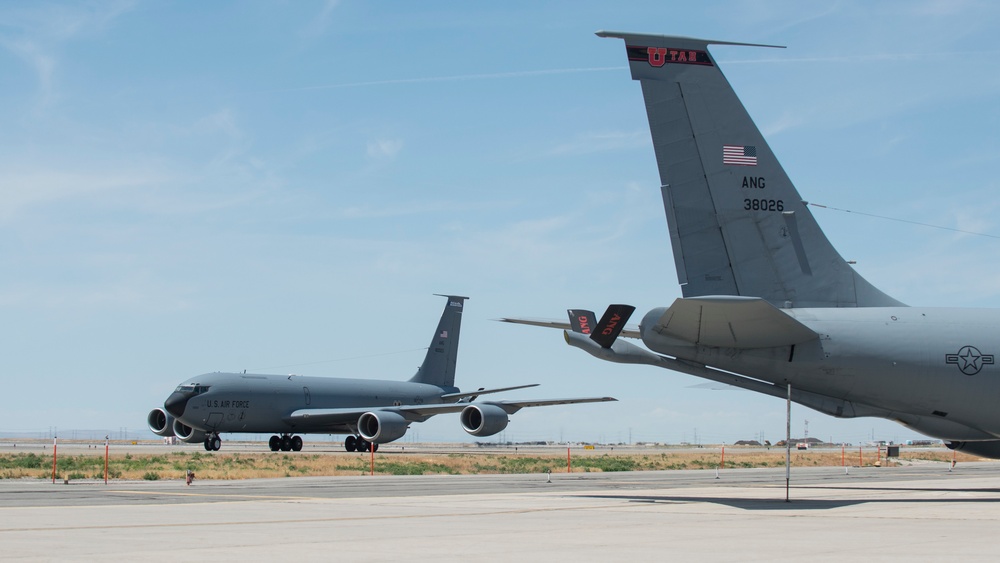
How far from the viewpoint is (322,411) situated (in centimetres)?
5178

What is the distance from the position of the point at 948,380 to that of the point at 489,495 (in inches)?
352

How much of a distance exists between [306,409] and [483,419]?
10350 millimetres

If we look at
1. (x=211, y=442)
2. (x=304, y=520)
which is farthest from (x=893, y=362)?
(x=211, y=442)

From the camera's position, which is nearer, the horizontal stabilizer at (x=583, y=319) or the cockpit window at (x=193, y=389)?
the horizontal stabilizer at (x=583, y=319)

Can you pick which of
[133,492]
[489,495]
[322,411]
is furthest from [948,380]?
[322,411]

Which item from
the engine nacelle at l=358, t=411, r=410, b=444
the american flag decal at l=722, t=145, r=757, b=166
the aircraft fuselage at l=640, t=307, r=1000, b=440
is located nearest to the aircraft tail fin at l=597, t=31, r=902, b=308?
the american flag decal at l=722, t=145, r=757, b=166

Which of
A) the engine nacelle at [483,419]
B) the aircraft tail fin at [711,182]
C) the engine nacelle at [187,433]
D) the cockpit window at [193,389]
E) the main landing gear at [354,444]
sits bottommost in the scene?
the main landing gear at [354,444]

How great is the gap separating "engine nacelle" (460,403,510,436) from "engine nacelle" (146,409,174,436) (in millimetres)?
14605

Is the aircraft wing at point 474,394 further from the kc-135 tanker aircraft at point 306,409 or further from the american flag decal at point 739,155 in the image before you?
the american flag decal at point 739,155

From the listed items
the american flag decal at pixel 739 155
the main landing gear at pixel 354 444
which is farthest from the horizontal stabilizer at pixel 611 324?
the main landing gear at pixel 354 444

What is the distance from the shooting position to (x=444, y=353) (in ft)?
203

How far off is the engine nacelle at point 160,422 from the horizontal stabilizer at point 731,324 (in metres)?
38.1

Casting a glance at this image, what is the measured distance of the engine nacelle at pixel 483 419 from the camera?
4703 centimetres

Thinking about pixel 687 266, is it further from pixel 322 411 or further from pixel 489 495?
pixel 322 411
